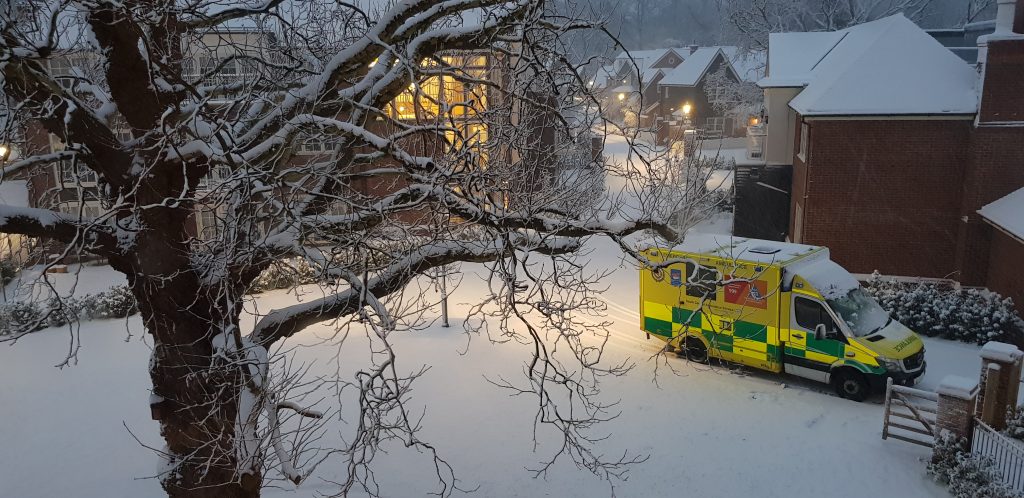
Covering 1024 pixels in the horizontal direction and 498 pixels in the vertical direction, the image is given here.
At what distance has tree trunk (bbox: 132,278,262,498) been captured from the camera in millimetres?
7449

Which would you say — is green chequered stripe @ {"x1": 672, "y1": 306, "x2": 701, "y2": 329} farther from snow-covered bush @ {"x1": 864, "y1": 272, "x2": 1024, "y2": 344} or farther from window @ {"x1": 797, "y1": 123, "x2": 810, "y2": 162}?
window @ {"x1": 797, "y1": 123, "x2": 810, "y2": 162}

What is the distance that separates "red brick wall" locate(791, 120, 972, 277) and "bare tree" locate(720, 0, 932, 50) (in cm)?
2252

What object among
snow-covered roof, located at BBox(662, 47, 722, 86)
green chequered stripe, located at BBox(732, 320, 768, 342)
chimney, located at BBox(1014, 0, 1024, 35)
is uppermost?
snow-covered roof, located at BBox(662, 47, 722, 86)

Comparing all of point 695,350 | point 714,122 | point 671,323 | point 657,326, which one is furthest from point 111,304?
point 714,122

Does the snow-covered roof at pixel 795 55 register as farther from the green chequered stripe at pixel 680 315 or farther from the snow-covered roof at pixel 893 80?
the green chequered stripe at pixel 680 315

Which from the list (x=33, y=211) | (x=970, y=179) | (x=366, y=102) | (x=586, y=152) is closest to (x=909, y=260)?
(x=970, y=179)

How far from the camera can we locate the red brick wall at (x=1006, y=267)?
1579cm

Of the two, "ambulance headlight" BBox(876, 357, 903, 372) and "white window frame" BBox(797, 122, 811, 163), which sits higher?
"white window frame" BBox(797, 122, 811, 163)

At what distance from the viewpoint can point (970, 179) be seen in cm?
1769

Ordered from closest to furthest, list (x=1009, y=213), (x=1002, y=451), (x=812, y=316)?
1. (x=1002, y=451)
2. (x=812, y=316)
3. (x=1009, y=213)

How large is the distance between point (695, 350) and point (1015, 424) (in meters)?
5.34

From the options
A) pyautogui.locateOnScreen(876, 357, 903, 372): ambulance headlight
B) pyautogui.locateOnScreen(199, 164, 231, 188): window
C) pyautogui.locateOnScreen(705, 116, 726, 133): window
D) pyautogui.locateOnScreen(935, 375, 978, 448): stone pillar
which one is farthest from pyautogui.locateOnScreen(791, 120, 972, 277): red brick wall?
pyautogui.locateOnScreen(705, 116, 726, 133): window

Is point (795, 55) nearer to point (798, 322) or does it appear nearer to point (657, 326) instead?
point (657, 326)

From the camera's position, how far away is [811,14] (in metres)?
39.8
